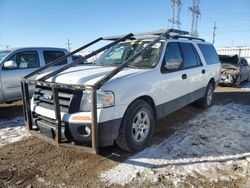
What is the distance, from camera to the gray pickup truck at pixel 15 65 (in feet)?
20.1

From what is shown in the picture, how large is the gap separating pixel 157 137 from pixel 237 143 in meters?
1.46

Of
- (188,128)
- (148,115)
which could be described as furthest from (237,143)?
(148,115)

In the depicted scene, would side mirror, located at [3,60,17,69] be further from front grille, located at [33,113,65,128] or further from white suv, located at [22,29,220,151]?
front grille, located at [33,113,65,128]

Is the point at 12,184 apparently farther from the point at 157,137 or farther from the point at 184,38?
the point at 184,38

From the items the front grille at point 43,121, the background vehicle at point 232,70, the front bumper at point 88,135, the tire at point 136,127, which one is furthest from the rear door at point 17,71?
the background vehicle at point 232,70

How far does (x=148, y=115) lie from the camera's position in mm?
3988

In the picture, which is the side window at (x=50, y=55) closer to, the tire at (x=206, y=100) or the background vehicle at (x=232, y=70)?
the tire at (x=206, y=100)

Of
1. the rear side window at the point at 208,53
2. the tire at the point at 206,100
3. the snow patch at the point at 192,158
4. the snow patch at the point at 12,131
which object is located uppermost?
the rear side window at the point at 208,53

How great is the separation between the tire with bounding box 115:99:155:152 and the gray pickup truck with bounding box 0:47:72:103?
4.05 m

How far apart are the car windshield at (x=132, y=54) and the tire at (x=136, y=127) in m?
0.84

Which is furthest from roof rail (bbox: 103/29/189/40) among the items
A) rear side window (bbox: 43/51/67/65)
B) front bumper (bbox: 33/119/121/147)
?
rear side window (bbox: 43/51/67/65)

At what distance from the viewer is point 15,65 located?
614cm

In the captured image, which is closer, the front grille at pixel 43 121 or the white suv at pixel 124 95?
the white suv at pixel 124 95

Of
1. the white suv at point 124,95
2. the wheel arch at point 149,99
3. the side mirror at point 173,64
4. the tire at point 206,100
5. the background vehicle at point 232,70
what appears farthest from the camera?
the background vehicle at point 232,70
